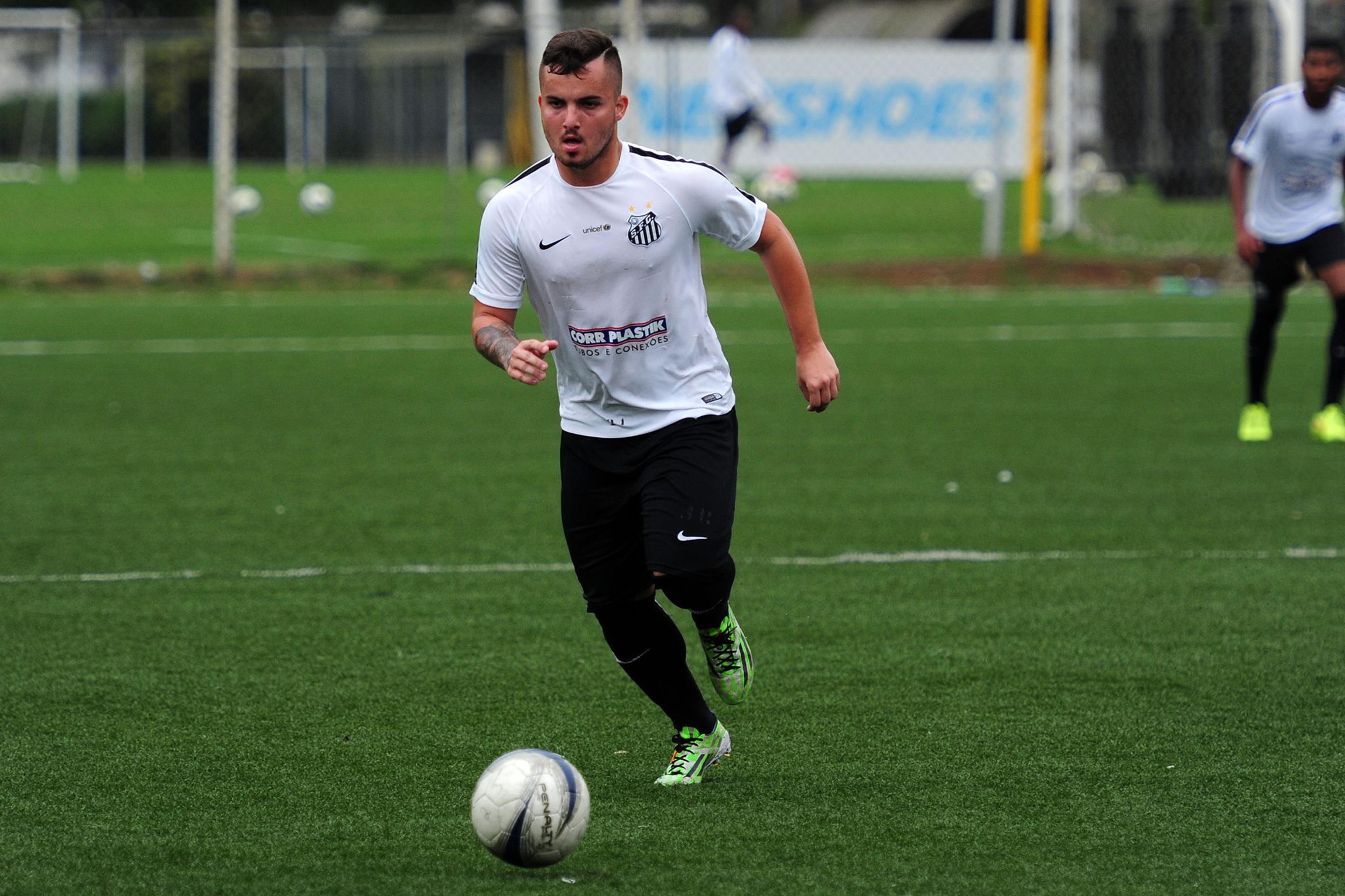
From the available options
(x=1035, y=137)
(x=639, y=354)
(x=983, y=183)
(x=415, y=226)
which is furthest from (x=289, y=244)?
(x=639, y=354)

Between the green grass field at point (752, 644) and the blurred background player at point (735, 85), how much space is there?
11.1 m

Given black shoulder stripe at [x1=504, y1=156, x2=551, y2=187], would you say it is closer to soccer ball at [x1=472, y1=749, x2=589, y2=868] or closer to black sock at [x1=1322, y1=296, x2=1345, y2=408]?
soccer ball at [x1=472, y1=749, x2=589, y2=868]

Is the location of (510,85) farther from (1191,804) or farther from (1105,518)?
(1191,804)

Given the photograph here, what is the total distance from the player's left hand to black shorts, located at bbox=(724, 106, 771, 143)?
749 inches

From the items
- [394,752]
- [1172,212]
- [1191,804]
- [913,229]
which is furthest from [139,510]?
Answer: [1172,212]

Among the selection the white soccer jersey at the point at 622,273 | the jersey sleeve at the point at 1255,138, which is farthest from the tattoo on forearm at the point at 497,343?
the jersey sleeve at the point at 1255,138

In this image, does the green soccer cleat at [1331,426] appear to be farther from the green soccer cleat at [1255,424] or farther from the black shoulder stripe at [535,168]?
the black shoulder stripe at [535,168]

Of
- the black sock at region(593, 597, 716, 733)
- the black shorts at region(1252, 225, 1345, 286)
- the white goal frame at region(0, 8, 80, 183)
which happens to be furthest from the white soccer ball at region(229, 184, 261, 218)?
the black sock at region(593, 597, 716, 733)

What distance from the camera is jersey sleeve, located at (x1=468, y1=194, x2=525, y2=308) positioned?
4695mm

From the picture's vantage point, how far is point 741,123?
23609 millimetres

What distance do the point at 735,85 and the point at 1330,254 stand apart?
1377cm

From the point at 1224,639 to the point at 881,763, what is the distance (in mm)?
1910

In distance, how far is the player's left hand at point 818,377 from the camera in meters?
4.64

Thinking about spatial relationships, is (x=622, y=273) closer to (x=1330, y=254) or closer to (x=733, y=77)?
(x=1330, y=254)
